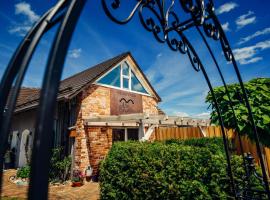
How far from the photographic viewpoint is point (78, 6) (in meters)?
0.82

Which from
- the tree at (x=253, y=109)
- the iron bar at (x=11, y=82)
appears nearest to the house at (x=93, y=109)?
the tree at (x=253, y=109)

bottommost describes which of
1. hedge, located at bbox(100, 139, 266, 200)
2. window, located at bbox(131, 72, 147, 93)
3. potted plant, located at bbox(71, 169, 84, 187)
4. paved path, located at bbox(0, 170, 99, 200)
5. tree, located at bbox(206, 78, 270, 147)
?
paved path, located at bbox(0, 170, 99, 200)

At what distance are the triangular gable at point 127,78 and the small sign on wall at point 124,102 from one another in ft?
1.16

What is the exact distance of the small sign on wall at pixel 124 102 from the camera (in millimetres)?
10562

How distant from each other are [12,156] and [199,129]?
10839mm

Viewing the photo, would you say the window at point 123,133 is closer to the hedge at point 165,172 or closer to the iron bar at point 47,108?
the hedge at point 165,172

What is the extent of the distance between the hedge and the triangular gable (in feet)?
17.8

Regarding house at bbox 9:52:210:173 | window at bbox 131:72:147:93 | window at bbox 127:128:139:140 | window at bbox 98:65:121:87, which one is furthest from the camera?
window at bbox 131:72:147:93

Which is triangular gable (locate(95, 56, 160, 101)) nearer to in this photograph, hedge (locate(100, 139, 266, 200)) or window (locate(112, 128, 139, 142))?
window (locate(112, 128, 139, 142))

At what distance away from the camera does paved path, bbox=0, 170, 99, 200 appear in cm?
631

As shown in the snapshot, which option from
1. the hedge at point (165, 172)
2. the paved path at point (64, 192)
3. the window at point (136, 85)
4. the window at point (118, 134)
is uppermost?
the window at point (136, 85)

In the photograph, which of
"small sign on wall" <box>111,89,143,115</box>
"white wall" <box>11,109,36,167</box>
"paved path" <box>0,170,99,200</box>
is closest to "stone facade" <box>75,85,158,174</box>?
"small sign on wall" <box>111,89,143,115</box>

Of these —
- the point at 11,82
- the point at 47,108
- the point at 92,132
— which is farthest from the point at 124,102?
the point at 47,108

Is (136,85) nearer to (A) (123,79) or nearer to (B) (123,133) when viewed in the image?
(A) (123,79)
